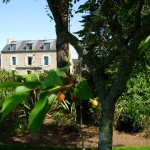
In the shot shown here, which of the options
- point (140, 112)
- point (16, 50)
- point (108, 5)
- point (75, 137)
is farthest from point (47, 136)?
point (16, 50)

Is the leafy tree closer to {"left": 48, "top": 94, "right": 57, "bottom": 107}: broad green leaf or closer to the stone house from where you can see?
{"left": 48, "top": 94, "right": 57, "bottom": 107}: broad green leaf

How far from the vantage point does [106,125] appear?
3.40 m

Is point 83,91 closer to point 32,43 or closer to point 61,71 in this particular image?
point 61,71

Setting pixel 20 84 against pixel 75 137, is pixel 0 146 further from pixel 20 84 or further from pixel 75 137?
pixel 20 84

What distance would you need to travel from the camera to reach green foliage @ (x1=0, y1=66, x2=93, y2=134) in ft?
2.19

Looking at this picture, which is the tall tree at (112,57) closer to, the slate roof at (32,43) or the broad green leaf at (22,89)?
the broad green leaf at (22,89)

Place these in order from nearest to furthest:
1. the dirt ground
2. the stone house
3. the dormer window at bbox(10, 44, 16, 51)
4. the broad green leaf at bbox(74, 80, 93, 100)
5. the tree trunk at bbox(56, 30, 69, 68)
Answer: the broad green leaf at bbox(74, 80, 93, 100) → the dirt ground → the tree trunk at bbox(56, 30, 69, 68) → the stone house → the dormer window at bbox(10, 44, 16, 51)

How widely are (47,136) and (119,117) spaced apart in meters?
2.66

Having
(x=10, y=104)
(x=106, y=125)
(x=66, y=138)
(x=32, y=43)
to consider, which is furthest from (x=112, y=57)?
(x=32, y=43)

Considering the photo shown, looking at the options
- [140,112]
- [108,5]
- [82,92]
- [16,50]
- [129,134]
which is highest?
[16,50]

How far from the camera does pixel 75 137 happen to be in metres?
11.3

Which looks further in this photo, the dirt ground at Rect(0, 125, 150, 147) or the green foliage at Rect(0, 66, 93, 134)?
the dirt ground at Rect(0, 125, 150, 147)

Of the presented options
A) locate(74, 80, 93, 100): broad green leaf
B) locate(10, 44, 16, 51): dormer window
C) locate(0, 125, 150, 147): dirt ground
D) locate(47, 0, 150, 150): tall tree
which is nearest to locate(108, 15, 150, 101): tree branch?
locate(47, 0, 150, 150): tall tree

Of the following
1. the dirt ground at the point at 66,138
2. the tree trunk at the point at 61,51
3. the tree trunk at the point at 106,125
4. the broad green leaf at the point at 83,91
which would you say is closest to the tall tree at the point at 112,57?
the tree trunk at the point at 106,125
